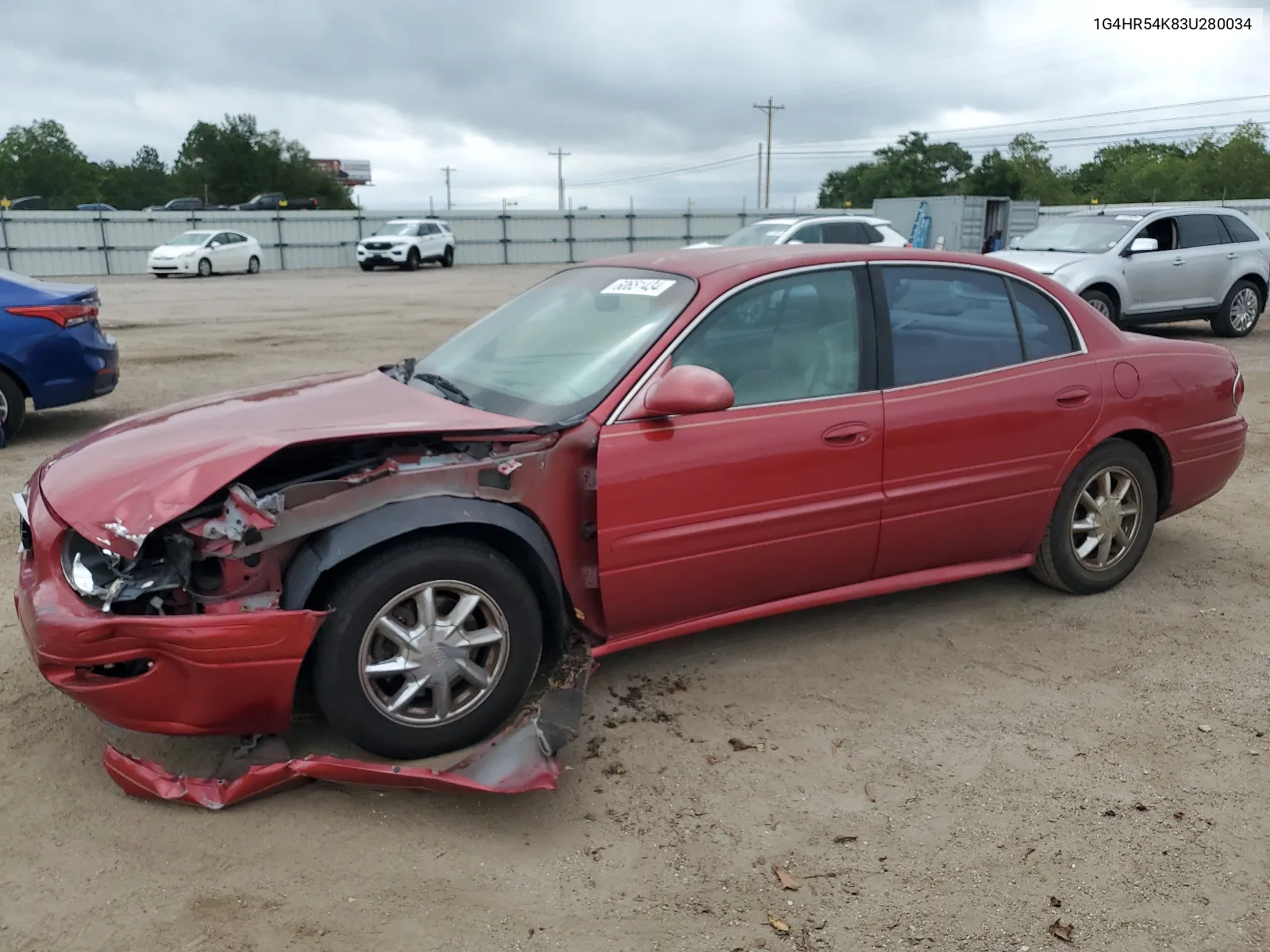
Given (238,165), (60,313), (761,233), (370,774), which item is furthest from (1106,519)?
(238,165)

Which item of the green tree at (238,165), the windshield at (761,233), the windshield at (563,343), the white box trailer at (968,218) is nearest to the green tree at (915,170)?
the green tree at (238,165)

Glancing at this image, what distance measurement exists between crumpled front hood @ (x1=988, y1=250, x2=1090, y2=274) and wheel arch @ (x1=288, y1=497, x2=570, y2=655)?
33.6ft

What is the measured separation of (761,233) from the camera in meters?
17.2

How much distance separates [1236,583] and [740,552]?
110 inches

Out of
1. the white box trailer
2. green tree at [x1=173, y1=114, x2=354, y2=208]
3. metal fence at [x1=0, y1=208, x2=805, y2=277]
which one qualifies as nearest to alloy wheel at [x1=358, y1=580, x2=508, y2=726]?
the white box trailer

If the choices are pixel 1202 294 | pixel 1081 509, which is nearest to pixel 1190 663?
pixel 1081 509

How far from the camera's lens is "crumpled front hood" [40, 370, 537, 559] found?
293 cm

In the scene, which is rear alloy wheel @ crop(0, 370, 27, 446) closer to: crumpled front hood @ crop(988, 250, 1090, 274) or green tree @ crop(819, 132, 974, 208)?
crumpled front hood @ crop(988, 250, 1090, 274)

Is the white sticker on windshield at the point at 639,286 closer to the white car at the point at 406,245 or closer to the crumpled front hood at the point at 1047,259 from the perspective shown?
the crumpled front hood at the point at 1047,259

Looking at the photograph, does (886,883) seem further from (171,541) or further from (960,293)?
(960,293)

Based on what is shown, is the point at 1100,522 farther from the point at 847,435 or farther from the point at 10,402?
the point at 10,402

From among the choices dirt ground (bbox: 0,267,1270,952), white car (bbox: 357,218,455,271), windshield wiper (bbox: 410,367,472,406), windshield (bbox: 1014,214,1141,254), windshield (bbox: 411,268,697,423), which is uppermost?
white car (bbox: 357,218,455,271)

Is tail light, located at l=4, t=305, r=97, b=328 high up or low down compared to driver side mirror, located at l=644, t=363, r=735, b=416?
up

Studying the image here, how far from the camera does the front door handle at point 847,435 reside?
3.81 m
